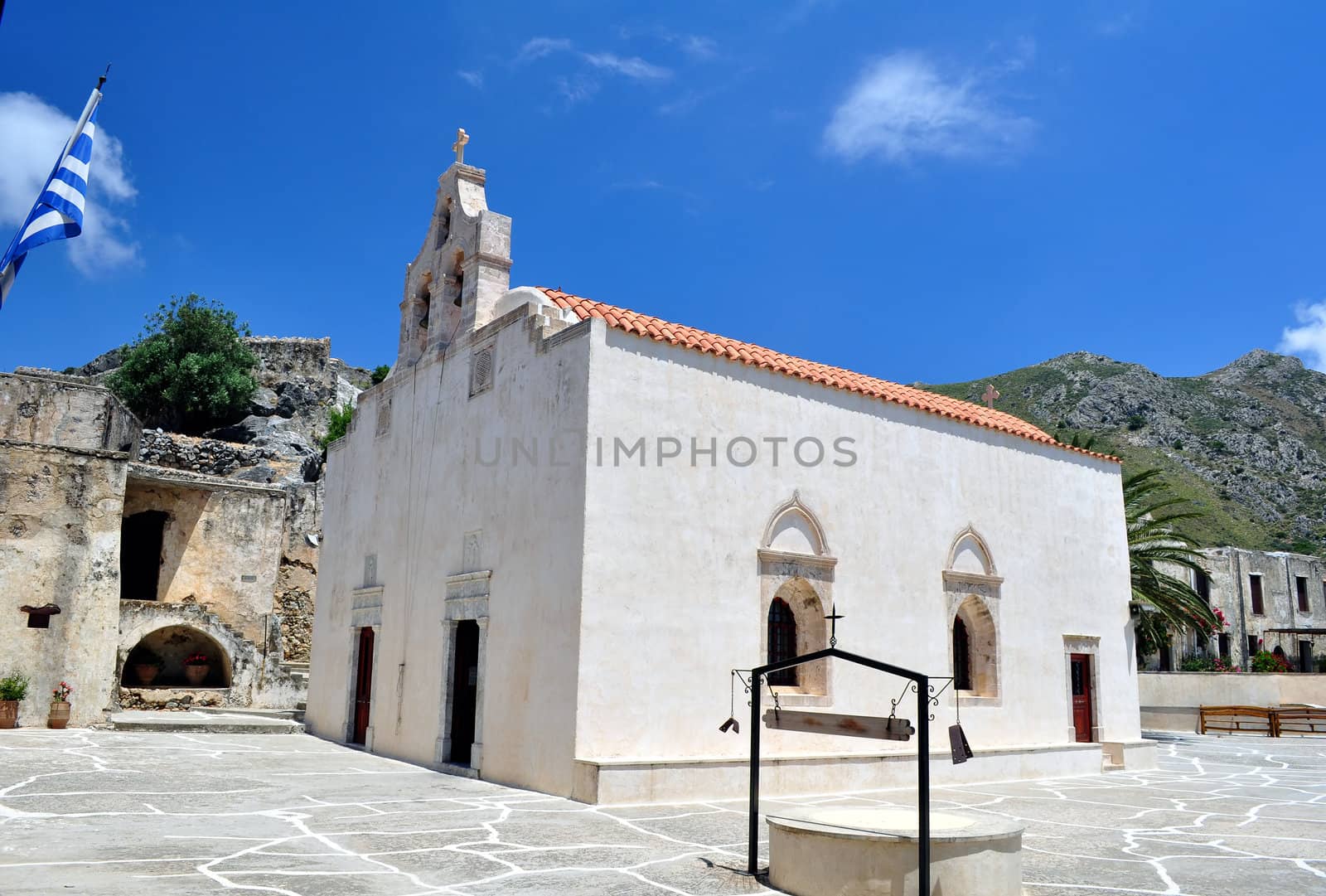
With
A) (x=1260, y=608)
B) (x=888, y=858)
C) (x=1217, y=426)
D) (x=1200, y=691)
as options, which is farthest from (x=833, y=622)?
(x=1217, y=426)

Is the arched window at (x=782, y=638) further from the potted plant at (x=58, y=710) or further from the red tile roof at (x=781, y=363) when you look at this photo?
the potted plant at (x=58, y=710)

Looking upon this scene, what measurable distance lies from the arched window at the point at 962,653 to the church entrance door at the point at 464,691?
6808 millimetres

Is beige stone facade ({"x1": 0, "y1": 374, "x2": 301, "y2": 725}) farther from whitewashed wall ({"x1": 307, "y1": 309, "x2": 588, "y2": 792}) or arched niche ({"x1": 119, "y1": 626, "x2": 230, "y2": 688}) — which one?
whitewashed wall ({"x1": 307, "y1": 309, "x2": 588, "y2": 792})

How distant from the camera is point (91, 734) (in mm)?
15508

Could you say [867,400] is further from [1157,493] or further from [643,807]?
[1157,493]

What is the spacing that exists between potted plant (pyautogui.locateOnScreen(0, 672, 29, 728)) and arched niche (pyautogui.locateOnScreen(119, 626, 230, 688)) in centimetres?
545

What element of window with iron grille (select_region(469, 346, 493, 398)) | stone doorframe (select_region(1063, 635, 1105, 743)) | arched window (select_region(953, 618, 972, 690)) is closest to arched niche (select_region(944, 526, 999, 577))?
arched window (select_region(953, 618, 972, 690))

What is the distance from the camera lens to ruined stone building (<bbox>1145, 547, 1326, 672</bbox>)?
117 feet

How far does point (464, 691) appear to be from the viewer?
41.7 ft

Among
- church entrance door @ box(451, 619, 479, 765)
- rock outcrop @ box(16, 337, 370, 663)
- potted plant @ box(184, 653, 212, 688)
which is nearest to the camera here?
church entrance door @ box(451, 619, 479, 765)

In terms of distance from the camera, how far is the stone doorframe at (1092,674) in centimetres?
1498

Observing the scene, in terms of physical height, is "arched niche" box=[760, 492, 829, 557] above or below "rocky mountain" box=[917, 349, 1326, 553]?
below

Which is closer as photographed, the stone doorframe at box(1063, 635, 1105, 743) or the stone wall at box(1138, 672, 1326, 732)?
the stone doorframe at box(1063, 635, 1105, 743)

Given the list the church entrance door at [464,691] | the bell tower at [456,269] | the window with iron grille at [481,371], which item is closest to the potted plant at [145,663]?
the bell tower at [456,269]
